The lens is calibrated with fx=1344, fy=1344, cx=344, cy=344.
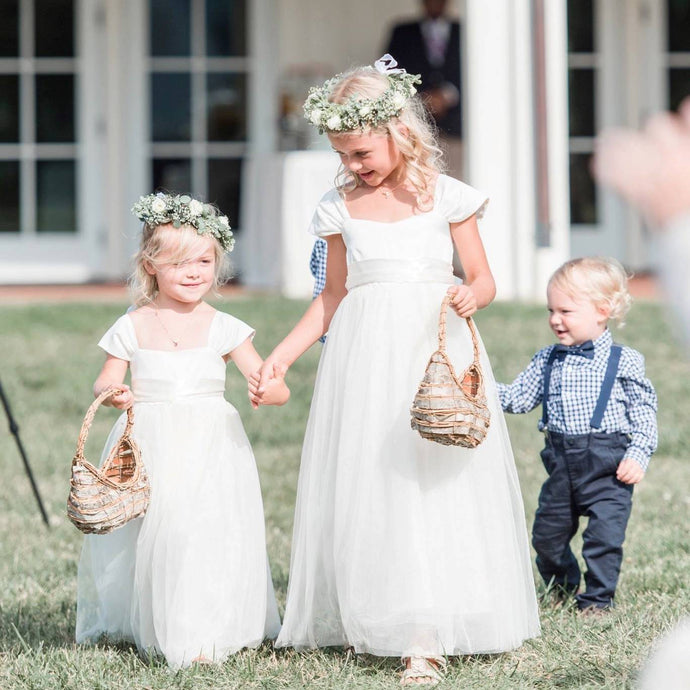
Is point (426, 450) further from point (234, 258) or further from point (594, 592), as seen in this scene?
point (234, 258)

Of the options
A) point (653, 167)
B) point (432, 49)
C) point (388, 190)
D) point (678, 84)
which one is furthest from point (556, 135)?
point (653, 167)

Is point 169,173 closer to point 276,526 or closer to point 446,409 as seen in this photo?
point 276,526

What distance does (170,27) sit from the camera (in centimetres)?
1190

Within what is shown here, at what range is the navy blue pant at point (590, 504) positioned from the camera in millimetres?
4148

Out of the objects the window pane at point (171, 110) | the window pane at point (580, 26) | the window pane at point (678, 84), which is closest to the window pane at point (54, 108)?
the window pane at point (171, 110)

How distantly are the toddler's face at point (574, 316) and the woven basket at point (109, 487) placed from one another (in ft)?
4.48

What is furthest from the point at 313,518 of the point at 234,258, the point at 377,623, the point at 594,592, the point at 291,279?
the point at 234,258

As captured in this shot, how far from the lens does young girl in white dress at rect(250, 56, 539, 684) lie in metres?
3.56

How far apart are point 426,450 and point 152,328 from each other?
87cm

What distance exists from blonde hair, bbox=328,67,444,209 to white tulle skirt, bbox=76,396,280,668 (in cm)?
84

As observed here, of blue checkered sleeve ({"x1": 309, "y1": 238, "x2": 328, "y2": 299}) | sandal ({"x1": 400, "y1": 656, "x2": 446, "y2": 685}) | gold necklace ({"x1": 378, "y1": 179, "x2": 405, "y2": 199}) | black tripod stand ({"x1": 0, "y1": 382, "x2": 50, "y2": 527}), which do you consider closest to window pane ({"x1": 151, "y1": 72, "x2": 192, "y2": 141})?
black tripod stand ({"x1": 0, "y1": 382, "x2": 50, "y2": 527})

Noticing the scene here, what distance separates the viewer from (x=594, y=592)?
4.19m

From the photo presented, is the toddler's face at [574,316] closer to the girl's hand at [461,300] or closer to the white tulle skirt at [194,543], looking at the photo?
the girl's hand at [461,300]

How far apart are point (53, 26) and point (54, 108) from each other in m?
0.72
